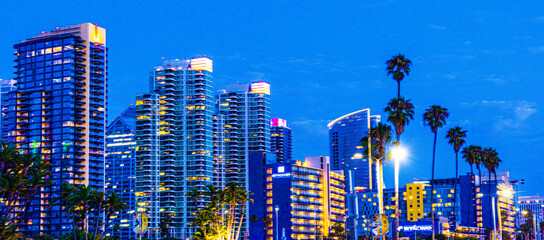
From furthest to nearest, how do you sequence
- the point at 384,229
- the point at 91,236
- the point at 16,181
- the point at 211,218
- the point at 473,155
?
the point at 211,218 < the point at 473,155 < the point at 91,236 < the point at 16,181 < the point at 384,229

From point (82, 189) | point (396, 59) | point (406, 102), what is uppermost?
point (396, 59)

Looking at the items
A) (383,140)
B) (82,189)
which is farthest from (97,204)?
(383,140)

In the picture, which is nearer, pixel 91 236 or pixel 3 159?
pixel 3 159

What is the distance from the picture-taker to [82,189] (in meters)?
169

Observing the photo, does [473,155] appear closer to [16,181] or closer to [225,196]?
[225,196]

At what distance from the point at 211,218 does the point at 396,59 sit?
3452 inches

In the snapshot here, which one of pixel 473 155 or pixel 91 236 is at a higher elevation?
pixel 473 155

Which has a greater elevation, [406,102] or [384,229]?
[406,102]

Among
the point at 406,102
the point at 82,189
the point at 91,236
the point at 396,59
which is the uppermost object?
the point at 396,59

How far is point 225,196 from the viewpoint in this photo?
200 meters

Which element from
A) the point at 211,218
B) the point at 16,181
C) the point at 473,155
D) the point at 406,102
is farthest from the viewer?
the point at 211,218

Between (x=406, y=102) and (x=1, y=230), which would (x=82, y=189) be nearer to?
(x=1, y=230)

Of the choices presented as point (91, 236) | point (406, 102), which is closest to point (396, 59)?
point (406, 102)

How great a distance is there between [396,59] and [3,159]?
70.5 meters
